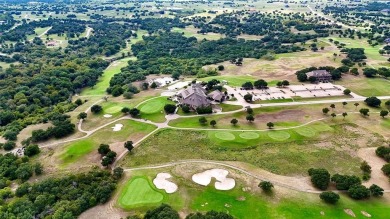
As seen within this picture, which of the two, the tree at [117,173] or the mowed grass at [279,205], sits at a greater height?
the tree at [117,173]

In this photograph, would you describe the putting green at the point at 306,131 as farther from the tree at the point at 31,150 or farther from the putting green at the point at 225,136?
the tree at the point at 31,150

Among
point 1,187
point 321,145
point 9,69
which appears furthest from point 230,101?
point 9,69

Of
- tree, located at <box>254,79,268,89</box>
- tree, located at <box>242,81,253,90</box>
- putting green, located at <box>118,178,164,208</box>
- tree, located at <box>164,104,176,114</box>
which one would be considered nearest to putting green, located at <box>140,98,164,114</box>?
tree, located at <box>164,104,176,114</box>

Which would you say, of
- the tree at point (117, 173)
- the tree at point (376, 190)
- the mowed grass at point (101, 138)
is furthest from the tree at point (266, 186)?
the mowed grass at point (101, 138)

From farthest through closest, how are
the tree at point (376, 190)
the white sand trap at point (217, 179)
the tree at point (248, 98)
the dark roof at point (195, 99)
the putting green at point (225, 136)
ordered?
the tree at point (248, 98), the dark roof at point (195, 99), the putting green at point (225, 136), the white sand trap at point (217, 179), the tree at point (376, 190)

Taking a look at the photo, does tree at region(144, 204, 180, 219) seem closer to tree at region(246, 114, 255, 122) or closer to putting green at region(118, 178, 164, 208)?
putting green at region(118, 178, 164, 208)

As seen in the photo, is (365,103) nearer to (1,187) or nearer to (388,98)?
(388,98)

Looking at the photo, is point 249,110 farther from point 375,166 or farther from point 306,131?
point 375,166

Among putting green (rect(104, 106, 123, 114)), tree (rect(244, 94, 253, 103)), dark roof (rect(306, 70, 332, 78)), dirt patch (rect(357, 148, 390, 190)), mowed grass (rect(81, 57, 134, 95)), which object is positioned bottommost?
mowed grass (rect(81, 57, 134, 95))

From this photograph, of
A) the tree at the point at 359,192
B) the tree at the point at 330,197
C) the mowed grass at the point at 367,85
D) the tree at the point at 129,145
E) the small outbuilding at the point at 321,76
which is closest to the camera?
the tree at the point at 330,197

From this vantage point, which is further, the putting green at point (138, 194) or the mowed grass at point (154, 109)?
the mowed grass at point (154, 109)
